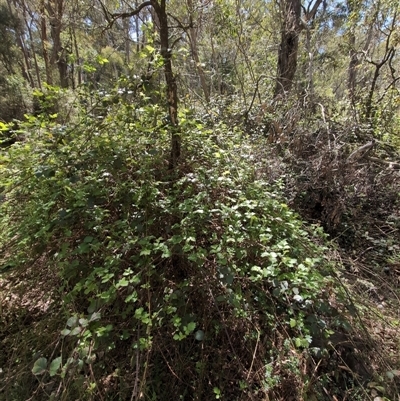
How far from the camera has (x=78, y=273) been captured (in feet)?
4.74

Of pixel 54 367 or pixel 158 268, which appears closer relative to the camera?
pixel 54 367

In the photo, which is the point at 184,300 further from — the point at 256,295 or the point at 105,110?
the point at 105,110

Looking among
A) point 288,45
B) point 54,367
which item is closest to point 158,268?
point 54,367

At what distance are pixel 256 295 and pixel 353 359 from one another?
0.63 meters

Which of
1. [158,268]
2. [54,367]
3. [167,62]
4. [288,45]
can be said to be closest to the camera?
[54,367]

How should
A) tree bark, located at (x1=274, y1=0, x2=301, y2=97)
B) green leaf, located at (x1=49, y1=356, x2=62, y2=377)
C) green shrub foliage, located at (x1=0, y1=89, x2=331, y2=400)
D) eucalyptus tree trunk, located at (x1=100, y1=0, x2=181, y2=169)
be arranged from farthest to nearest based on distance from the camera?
tree bark, located at (x1=274, y1=0, x2=301, y2=97) < eucalyptus tree trunk, located at (x1=100, y1=0, x2=181, y2=169) < green shrub foliage, located at (x1=0, y1=89, x2=331, y2=400) < green leaf, located at (x1=49, y1=356, x2=62, y2=377)

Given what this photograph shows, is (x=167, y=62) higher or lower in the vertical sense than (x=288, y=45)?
lower

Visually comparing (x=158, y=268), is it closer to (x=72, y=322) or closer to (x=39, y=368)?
(x=72, y=322)

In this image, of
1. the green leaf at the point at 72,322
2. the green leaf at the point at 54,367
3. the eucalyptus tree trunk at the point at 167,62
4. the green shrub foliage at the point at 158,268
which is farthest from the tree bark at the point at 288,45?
the green leaf at the point at 54,367

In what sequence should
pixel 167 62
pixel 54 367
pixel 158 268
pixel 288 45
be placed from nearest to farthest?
pixel 54 367 < pixel 158 268 < pixel 167 62 < pixel 288 45

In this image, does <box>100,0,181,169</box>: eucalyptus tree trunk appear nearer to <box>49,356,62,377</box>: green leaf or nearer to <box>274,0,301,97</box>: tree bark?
<box>49,356,62,377</box>: green leaf

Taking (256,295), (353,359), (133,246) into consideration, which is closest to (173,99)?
(133,246)

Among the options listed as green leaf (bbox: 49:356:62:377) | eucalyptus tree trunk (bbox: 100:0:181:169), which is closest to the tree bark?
eucalyptus tree trunk (bbox: 100:0:181:169)

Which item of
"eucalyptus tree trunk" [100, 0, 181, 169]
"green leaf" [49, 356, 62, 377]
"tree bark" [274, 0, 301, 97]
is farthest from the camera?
"tree bark" [274, 0, 301, 97]
